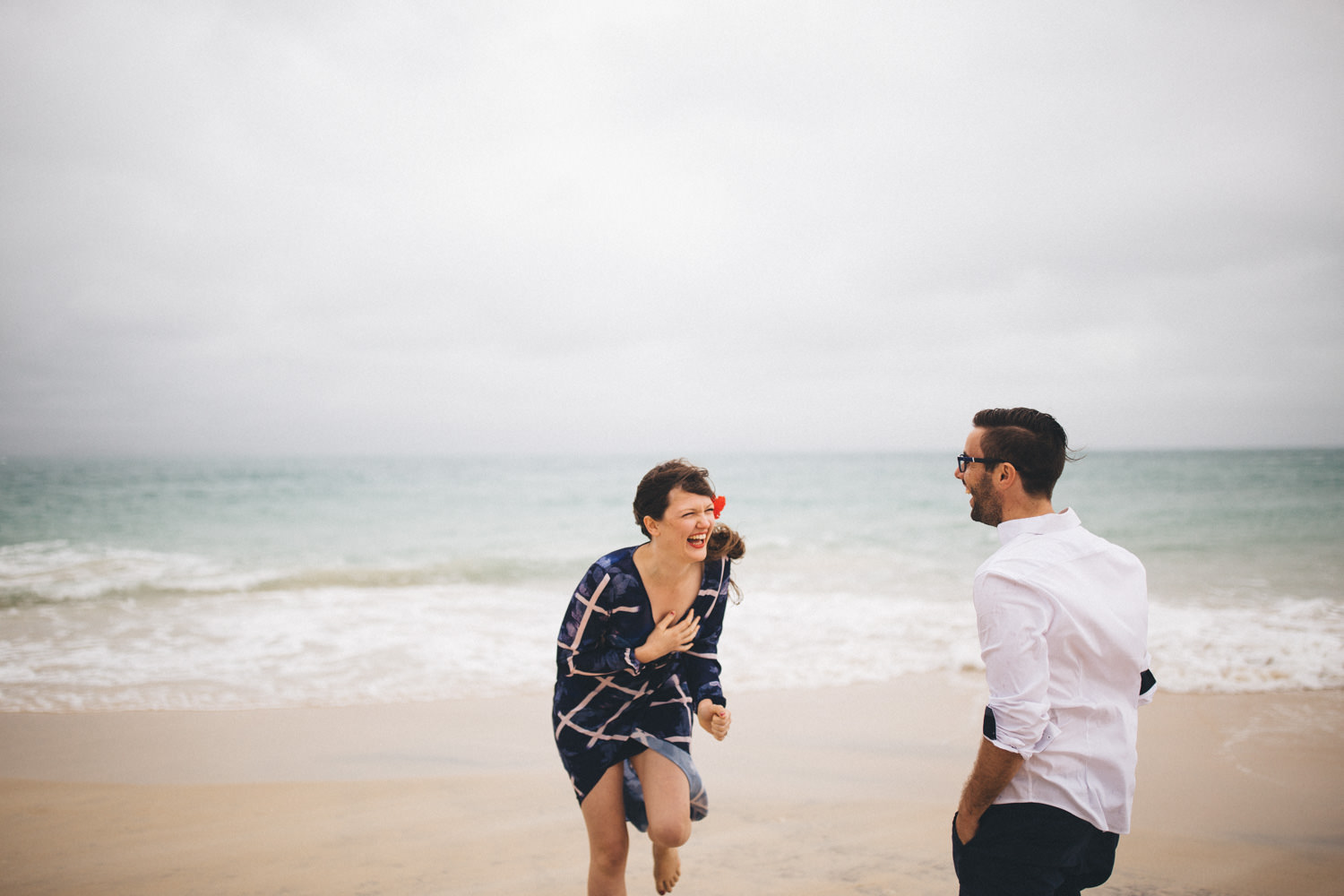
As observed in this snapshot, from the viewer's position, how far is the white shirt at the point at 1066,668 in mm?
2002

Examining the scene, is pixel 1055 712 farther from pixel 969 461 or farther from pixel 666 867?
pixel 666 867

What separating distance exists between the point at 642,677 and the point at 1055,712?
1.78 meters

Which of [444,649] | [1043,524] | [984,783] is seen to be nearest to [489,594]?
[444,649]

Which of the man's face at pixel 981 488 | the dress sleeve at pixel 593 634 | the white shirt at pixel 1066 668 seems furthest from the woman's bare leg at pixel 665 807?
the man's face at pixel 981 488

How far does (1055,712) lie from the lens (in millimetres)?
2078

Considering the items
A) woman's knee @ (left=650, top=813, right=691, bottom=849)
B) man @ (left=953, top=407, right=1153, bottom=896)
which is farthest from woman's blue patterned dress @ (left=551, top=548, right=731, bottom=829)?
man @ (left=953, top=407, right=1153, bottom=896)

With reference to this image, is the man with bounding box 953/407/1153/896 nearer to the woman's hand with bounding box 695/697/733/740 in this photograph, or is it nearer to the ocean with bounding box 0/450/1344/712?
the woman's hand with bounding box 695/697/733/740

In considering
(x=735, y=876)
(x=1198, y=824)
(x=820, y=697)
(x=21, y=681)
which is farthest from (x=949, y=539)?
(x=21, y=681)

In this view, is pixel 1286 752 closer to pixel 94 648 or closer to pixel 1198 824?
pixel 1198 824

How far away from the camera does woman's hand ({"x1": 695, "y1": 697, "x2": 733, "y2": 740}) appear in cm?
318

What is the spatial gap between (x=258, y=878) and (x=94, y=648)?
23.3 ft

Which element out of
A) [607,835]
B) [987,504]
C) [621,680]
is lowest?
[607,835]

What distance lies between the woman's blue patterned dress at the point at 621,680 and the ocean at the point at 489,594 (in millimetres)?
4341

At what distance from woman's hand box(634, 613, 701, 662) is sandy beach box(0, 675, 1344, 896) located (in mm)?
1592
